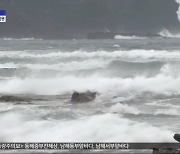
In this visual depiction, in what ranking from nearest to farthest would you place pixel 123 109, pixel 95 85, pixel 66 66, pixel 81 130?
pixel 81 130
pixel 123 109
pixel 95 85
pixel 66 66

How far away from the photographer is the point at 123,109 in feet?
34.8

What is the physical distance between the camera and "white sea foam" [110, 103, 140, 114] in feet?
34.2

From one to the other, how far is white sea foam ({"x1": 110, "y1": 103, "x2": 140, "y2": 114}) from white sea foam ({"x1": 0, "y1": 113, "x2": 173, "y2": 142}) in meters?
0.81

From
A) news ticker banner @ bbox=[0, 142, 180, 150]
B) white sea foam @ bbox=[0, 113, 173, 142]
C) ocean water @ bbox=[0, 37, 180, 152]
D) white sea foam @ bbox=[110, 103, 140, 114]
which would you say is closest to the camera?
news ticker banner @ bbox=[0, 142, 180, 150]

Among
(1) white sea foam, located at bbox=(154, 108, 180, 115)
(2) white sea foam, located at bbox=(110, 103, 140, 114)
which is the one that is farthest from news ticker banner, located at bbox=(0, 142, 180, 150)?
(2) white sea foam, located at bbox=(110, 103, 140, 114)

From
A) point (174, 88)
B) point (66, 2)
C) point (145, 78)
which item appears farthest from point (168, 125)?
point (66, 2)

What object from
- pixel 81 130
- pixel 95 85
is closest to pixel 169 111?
pixel 81 130

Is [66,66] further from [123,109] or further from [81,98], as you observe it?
[123,109]

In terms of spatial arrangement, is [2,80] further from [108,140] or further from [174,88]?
[108,140]

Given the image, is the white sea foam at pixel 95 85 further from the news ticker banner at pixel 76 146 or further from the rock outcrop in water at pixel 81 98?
the news ticker banner at pixel 76 146

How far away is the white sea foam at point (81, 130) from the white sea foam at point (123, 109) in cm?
81

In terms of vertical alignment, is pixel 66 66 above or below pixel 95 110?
above

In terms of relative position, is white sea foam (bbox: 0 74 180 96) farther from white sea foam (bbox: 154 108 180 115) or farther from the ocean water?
white sea foam (bbox: 154 108 180 115)

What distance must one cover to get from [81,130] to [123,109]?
7.75ft
